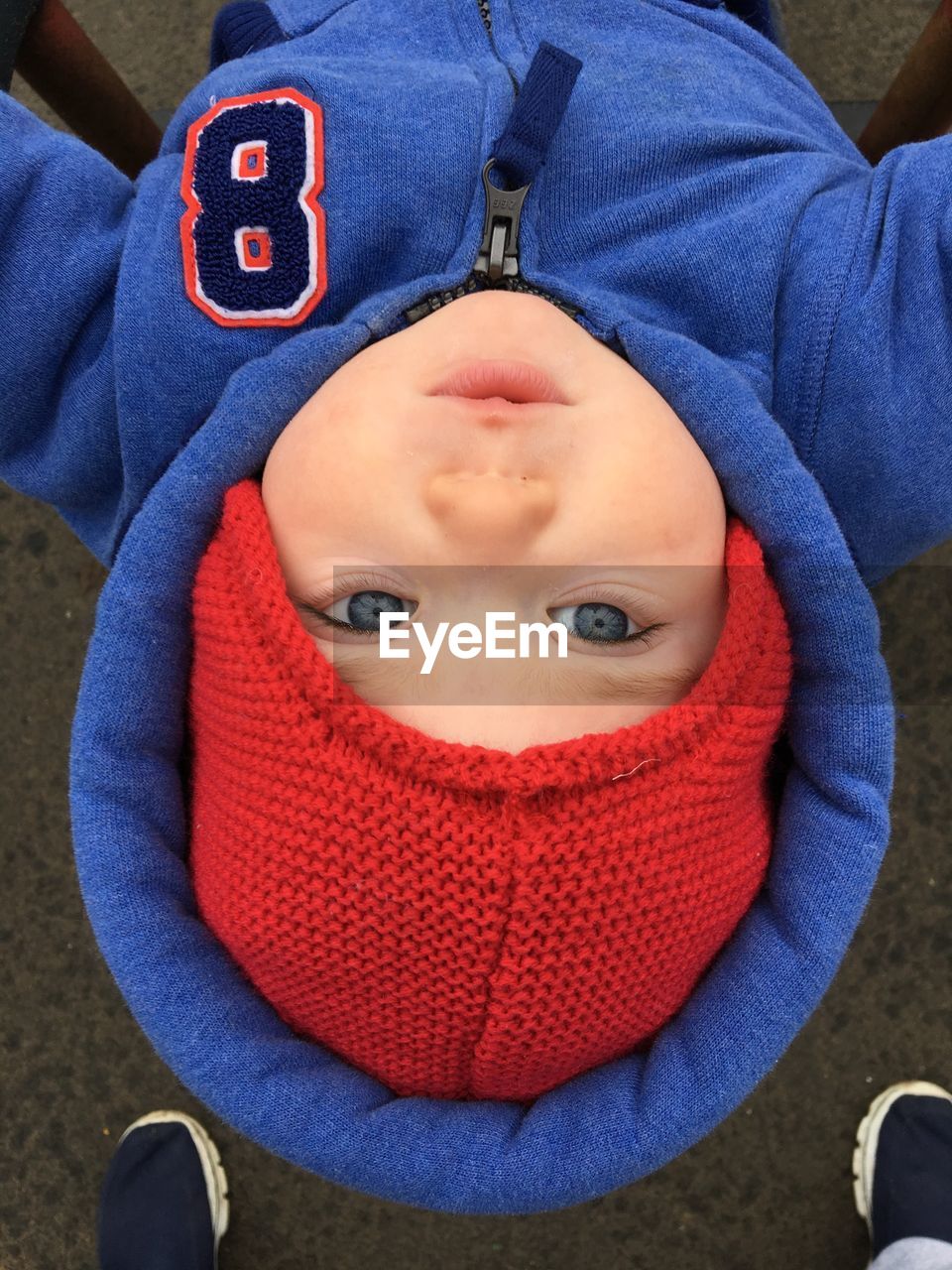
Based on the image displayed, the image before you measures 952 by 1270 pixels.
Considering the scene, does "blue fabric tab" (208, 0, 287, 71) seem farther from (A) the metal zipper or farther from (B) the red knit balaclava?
(B) the red knit balaclava

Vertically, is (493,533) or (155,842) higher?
(493,533)

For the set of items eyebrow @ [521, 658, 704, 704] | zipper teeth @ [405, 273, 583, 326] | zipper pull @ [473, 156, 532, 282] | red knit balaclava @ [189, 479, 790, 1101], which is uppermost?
A: zipper pull @ [473, 156, 532, 282]

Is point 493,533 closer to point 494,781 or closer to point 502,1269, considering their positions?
point 494,781

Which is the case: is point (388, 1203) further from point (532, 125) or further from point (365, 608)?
point (532, 125)

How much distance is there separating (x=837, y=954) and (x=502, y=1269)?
0.69 m

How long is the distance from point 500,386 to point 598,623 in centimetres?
15

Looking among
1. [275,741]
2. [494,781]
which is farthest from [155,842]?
[494,781]

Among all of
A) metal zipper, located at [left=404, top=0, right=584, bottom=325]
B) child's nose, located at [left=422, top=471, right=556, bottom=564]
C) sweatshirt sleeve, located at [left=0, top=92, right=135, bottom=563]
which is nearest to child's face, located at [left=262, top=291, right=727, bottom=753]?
child's nose, located at [left=422, top=471, right=556, bottom=564]

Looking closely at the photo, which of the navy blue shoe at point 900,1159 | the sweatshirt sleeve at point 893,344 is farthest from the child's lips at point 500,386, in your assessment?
the navy blue shoe at point 900,1159

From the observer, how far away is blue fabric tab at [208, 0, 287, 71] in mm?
794

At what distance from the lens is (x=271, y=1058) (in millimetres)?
601

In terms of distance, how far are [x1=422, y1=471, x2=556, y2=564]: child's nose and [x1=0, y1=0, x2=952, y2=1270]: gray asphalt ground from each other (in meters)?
0.73

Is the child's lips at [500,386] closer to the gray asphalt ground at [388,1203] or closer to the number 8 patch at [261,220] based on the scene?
the number 8 patch at [261,220]

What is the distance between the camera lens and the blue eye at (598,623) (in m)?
0.54
